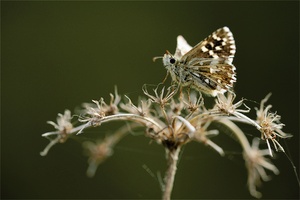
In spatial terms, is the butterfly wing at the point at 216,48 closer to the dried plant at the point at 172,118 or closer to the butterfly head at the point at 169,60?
the butterfly head at the point at 169,60

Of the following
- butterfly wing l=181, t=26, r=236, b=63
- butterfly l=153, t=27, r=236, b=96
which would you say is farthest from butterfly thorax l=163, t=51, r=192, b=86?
butterfly wing l=181, t=26, r=236, b=63

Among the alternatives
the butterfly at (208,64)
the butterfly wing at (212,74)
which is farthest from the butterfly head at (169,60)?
the butterfly wing at (212,74)

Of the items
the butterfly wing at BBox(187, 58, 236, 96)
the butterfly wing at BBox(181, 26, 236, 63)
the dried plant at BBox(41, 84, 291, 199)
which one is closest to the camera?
the dried plant at BBox(41, 84, 291, 199)

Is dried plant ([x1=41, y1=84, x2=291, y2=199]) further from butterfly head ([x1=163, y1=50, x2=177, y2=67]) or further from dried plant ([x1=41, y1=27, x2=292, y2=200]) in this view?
butterfly head ([x1=163, y1=50, x2=177, y2=67])

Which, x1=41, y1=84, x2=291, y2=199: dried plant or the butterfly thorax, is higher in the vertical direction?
the butterfly thorax

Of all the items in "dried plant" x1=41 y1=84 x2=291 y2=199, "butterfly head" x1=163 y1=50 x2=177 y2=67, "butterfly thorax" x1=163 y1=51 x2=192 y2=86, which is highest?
"butterfly head" x1=163 y1=50 x2=177 y2=67

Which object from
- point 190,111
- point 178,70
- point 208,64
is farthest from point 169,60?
point 190,111

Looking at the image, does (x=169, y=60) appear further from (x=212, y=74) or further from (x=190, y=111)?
(x=190, y=111)

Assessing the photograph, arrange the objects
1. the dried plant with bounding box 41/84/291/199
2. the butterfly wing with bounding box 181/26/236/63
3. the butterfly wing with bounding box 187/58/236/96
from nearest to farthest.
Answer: the dried plant with bounding box 41/84/291/199 → the butterfly wing with bounding box 187/58/236/96 → the butterfly wing with bounding box 181/26/236/63

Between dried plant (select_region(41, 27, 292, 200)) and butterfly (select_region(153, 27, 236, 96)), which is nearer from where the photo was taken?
dried plant (select_region(41, 27, 292, 200))

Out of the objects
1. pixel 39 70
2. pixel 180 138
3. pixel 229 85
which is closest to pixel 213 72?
pixel 229 85
